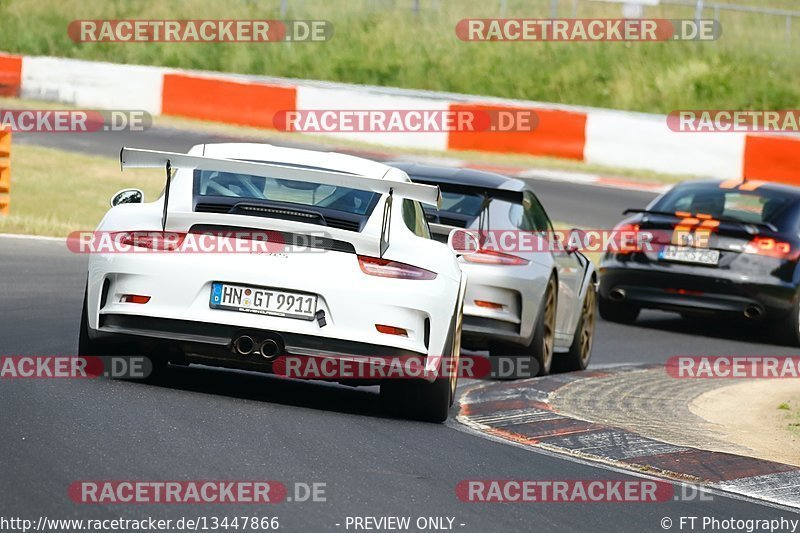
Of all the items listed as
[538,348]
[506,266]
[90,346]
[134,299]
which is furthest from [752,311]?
[134,299]

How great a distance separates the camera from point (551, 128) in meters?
29.4

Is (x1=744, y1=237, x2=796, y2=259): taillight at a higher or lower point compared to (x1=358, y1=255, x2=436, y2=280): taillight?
higher

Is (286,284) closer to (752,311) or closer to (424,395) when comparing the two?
(424,395)

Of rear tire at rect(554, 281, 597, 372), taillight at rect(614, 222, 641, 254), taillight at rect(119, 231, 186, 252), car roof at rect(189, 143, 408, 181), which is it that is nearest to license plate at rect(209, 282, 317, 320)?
taillight at rect(119, 231, 186, 252)

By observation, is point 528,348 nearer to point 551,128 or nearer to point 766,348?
point 766,348

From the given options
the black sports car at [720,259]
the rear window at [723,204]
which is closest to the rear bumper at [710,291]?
the black sports car at [720,259]

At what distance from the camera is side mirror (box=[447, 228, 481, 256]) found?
33.6 feet

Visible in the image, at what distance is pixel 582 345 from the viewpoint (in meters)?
12.2

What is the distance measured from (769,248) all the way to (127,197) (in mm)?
7641

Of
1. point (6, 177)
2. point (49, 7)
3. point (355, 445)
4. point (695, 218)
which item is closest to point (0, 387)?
point (355, 445)

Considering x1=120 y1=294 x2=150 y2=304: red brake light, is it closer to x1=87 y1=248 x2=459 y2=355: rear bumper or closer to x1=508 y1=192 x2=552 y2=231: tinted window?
x1=87 y1=248 x2=459 y2=355: rear bumper

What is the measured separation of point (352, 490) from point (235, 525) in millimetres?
842

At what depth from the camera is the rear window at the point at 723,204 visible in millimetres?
14742

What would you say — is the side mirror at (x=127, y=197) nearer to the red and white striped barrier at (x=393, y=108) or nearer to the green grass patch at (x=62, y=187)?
the green grass patch at (x=62, y=187)
